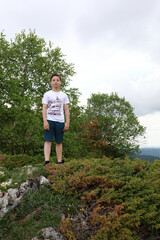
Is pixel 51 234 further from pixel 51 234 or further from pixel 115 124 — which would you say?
pixel 115 124

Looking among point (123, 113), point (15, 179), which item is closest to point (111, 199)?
point (15, 179)

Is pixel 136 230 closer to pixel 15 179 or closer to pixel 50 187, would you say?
pixel 50 187

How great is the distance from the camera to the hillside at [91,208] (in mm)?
3207

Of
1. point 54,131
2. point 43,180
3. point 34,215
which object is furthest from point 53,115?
point 34,215

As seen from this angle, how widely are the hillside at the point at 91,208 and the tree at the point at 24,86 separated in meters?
6.53

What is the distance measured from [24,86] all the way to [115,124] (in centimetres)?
1421

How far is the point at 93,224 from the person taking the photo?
3.27 m

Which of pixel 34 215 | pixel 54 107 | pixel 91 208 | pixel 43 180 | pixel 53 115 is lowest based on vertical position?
pixel 34 215

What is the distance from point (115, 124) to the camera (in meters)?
24.7

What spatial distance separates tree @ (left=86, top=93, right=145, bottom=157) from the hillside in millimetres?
18807

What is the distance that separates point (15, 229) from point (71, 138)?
880 cm

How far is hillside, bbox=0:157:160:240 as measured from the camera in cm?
321

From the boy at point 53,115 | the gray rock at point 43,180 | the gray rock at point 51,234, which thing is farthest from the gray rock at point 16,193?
the boy at point 53,115

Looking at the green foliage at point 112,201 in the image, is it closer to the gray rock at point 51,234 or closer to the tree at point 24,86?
the gray rock at point 51,234
